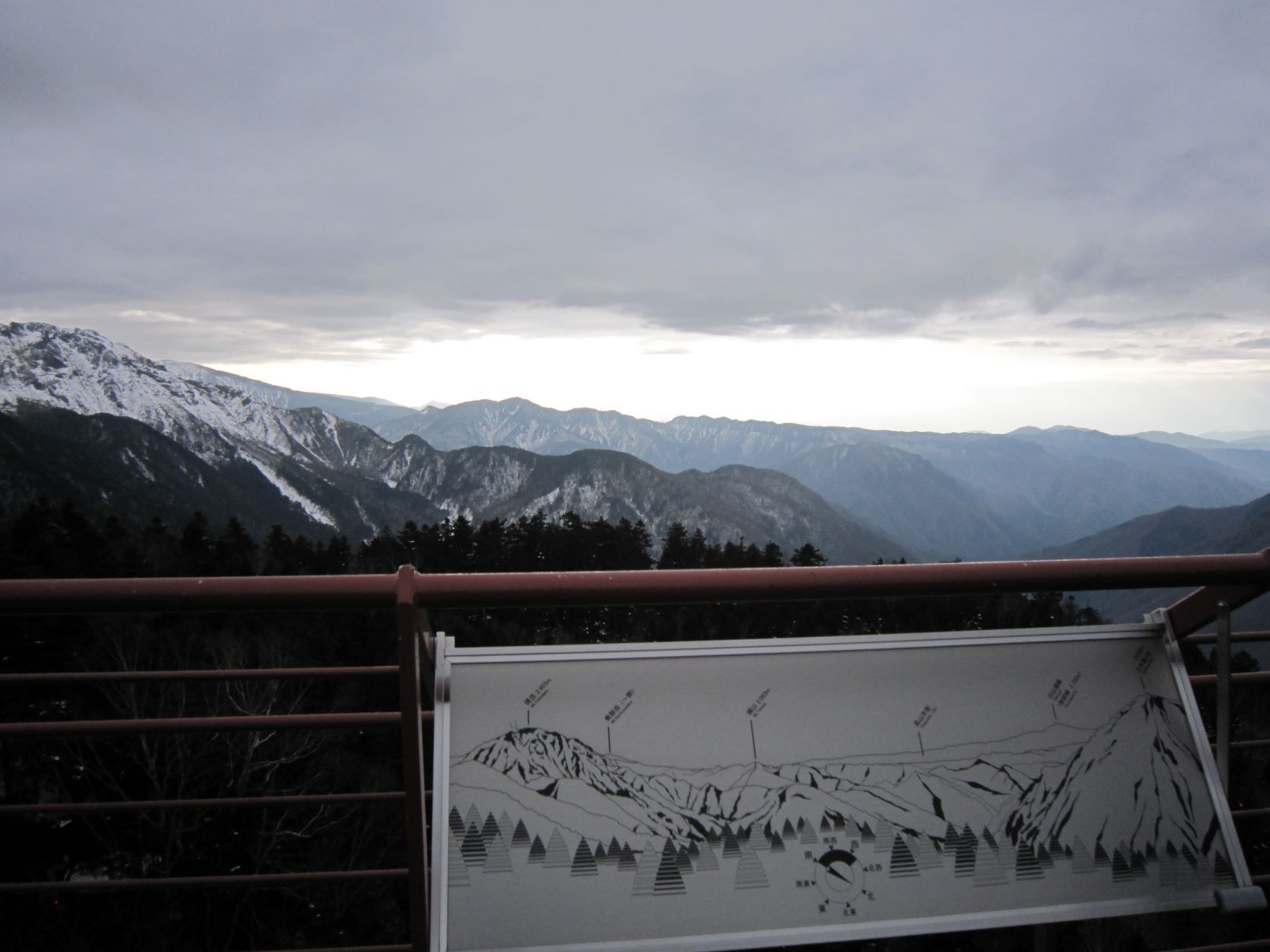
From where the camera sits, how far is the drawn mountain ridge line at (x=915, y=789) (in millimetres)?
1962

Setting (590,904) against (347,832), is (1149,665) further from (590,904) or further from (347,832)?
(347,832)

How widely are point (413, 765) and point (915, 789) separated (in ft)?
4.17

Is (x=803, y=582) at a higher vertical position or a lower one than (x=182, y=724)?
higher

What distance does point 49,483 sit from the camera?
82.4 meters

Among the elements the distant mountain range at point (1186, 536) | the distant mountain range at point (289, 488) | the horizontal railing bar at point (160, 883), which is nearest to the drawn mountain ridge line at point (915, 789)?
the horizontal railing bar at point (160, 883)

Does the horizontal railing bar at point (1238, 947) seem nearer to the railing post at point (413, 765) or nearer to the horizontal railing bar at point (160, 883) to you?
the railing post at point (413, 765)

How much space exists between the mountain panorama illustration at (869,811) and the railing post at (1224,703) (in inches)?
6.7

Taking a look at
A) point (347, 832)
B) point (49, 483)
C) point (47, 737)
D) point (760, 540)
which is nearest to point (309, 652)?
point (347, 832)

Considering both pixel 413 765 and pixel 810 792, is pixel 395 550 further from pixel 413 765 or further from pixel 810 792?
pixel 810 792

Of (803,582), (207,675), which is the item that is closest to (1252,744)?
(803,582)

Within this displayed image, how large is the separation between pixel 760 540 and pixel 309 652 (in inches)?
5702

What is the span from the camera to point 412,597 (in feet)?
6.04

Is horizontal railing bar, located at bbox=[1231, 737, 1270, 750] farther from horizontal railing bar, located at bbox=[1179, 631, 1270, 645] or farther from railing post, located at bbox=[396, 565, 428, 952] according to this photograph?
railing post, located at bbox=[396, 565, 428, 952]

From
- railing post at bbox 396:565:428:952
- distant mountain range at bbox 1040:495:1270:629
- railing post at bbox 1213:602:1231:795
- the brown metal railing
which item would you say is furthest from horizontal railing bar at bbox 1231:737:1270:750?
distant mountain range at bbox 1040:495:1270:629
